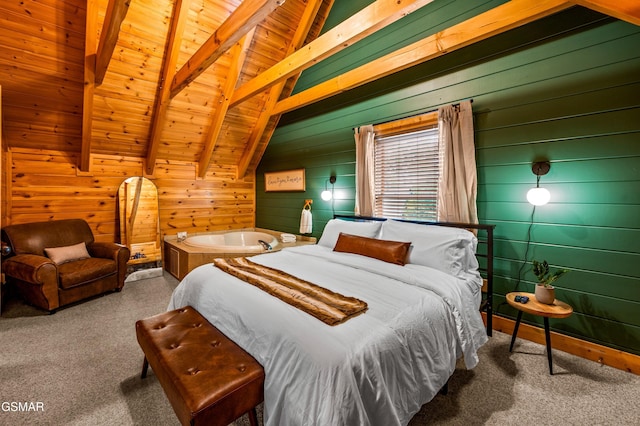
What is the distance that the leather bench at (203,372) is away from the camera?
1.16m

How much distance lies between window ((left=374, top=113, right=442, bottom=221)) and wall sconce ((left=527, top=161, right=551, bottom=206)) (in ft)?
2.57

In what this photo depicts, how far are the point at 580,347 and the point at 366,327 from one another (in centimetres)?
204

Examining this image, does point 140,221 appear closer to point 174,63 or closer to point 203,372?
point 174,63

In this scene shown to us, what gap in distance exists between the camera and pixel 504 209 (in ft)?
8.29

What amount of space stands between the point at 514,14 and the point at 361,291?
2148mm

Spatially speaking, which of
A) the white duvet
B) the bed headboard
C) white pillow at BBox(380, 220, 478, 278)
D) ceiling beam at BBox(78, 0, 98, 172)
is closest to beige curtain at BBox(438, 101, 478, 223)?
the bed headboard

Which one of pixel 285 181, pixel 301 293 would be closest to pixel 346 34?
pixel 301 293

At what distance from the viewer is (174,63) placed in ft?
10.9

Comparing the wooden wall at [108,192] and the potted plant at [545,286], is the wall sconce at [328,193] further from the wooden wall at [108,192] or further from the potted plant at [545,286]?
the potted plant at [545,286]

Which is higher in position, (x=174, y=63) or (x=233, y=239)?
(x=174, y=63)

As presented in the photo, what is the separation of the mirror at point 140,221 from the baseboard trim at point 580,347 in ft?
15.1

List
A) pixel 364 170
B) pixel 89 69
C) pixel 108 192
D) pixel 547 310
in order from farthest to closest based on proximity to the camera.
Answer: pixel 108 192, pixel 364 170, pixel 89 69, pixel 547 310

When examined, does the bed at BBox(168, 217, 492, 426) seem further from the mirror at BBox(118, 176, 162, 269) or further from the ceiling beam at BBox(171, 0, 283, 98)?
the mirror at BBox(118, 176, 162, 269)

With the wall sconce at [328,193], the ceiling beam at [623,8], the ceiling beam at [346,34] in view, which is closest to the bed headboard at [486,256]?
the ceiling beam at [623,8]
